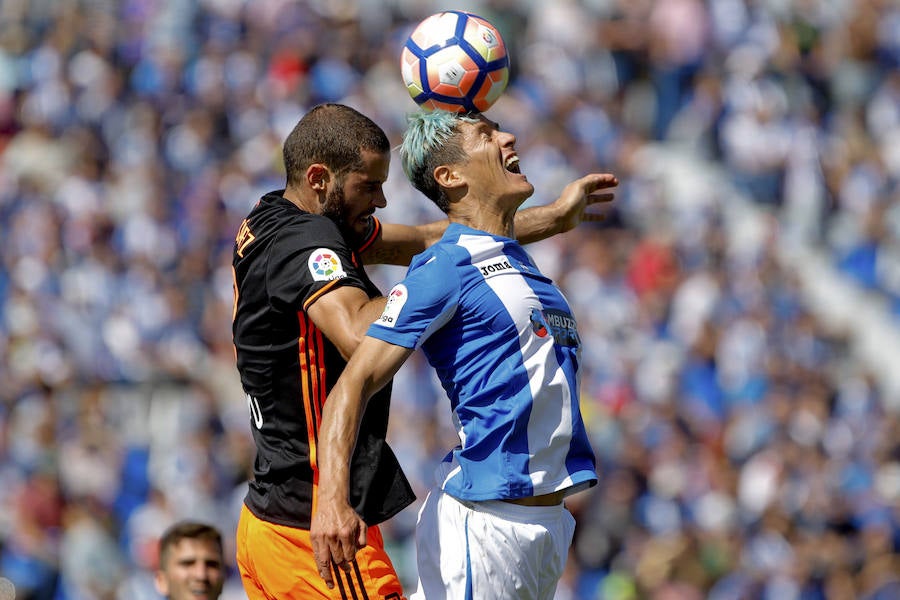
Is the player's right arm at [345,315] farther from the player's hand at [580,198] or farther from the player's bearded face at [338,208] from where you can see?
the player's hand at [580,198]

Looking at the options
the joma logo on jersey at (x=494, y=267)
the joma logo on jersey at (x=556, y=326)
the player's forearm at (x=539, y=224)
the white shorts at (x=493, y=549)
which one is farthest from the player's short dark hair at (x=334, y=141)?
the white shorts at (x=493, y=549)

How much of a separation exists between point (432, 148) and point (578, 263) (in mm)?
8271

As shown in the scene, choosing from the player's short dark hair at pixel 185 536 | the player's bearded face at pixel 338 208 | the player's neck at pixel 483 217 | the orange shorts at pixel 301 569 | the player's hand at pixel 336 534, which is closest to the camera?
the player's hand at pixel 336 534

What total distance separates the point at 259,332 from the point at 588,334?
7.97m

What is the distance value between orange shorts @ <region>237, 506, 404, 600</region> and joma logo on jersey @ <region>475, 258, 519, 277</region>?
0.93 meters

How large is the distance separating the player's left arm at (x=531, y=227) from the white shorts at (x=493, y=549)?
1.31m

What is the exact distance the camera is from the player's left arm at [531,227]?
5.80 m

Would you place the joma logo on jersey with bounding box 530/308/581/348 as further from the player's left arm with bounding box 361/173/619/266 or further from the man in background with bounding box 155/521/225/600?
the man in background with bounding box 155/521/225/600

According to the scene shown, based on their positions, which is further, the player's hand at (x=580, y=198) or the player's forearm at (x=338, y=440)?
the player's hand at (x=580, y=198)

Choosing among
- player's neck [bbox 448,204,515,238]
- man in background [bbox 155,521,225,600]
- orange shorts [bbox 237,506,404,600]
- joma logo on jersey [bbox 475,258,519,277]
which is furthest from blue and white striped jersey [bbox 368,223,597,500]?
man in background [bbox 155,521,225,600]

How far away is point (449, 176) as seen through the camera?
498 cm

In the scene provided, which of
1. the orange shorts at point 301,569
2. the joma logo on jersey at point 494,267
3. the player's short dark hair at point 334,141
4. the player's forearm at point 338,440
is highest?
the player's short dark hair at point 334,141

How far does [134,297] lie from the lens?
13352 mm

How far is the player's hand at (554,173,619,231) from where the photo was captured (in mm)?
5895
